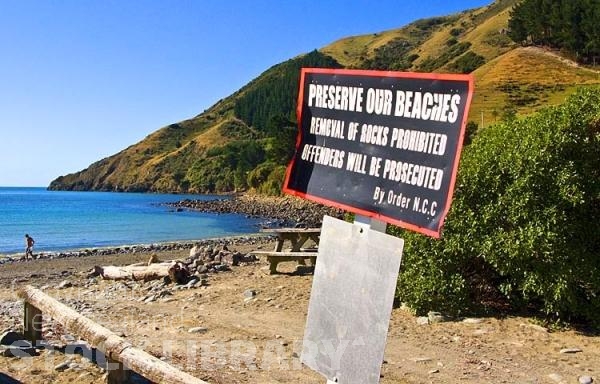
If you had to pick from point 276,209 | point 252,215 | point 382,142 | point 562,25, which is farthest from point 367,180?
point 562,25

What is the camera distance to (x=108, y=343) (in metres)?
6.80

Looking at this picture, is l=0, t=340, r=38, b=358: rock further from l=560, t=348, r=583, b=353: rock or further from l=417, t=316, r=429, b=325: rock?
l=560, t=348, r=583, b=353: rock

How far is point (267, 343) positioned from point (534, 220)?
5.30 m

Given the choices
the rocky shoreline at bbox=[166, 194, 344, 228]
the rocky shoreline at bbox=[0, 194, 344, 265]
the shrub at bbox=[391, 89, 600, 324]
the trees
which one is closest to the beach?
the shrub at bbox=[391, 89, 600, 324]

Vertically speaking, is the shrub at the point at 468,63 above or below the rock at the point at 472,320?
above

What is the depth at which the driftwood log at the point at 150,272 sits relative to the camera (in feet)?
54.6

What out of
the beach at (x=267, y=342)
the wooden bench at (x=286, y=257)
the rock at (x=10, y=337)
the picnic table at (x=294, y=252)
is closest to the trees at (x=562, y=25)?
the picnic table at (x=294, y=252)

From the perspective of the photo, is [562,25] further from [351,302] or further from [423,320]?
[351,302]

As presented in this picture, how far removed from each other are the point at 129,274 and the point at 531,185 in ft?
46.4

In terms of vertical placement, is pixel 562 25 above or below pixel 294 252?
above

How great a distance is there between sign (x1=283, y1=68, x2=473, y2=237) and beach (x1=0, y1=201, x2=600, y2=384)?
470cm

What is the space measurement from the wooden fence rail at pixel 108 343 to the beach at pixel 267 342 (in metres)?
0.69

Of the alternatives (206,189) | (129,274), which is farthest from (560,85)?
(206,189)

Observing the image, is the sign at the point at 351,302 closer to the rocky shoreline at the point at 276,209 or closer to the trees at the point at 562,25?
the rocky shoreline at the point at 276,209
